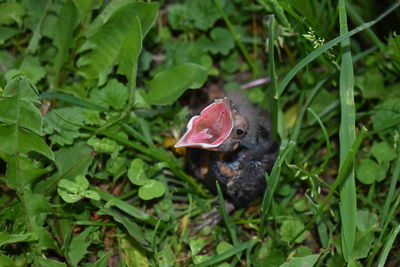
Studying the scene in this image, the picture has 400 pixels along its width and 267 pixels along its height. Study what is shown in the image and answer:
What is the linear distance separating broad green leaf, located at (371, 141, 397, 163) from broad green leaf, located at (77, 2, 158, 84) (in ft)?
3.93

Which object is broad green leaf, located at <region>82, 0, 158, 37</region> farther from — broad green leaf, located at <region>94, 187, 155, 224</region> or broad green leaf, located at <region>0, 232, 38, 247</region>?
broad green leaf, located at <region>0, 232, 38, 247</region>

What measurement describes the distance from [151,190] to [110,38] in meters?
0.72

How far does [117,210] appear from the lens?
247 cm

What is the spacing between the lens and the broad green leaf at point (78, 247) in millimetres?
2271

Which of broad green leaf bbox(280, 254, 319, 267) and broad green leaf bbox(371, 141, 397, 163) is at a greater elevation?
broad green leaf bbox(371, 141, 397, 163)

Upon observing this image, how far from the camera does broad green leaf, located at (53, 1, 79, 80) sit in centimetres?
252

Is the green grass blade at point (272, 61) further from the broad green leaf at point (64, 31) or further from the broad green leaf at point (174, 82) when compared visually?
the broad green leaf at point (64, 31)

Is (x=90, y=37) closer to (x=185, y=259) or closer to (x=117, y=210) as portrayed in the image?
(x=117, y=210)

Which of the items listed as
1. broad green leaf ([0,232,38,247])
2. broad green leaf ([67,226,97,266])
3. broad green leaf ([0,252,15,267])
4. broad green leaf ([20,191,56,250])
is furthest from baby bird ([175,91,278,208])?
broad green leaf ([0,252,15,267])

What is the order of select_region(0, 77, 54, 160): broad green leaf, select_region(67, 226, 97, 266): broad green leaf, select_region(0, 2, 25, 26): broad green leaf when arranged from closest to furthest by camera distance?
select_region(0, 77, 54, 160): broad green leaf
select_region(67, 226, 97, 266): broad green leaf
select_region(0, 2, 25, 26): broad green leaf

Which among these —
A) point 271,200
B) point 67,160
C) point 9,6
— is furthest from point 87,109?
point 271,200

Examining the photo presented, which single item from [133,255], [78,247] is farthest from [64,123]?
[133,255]

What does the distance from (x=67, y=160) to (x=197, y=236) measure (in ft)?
2.28

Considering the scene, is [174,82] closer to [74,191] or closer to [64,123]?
[64,123]
